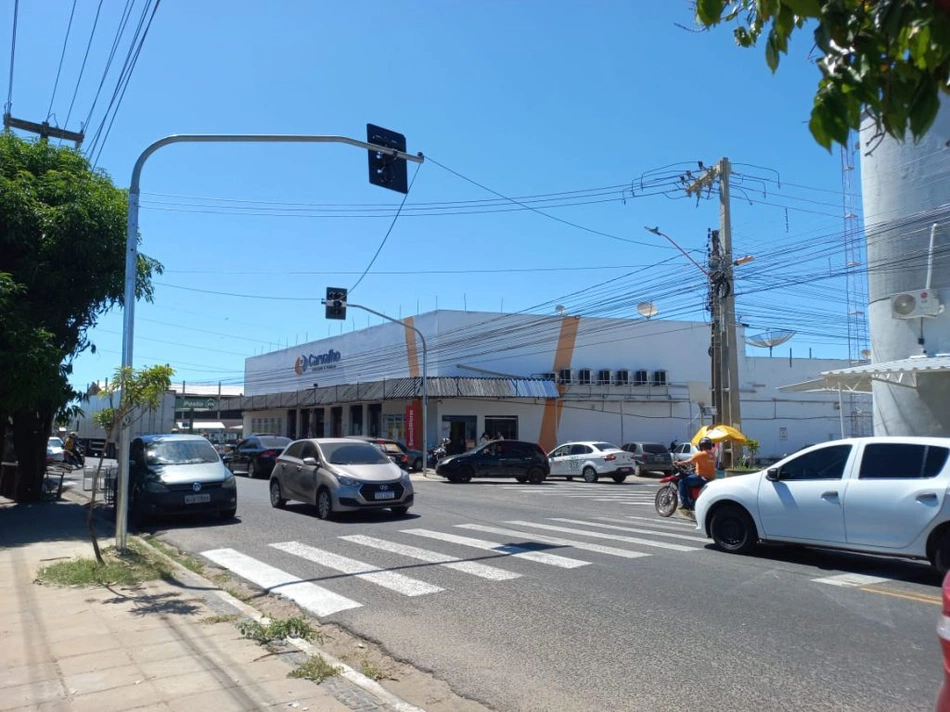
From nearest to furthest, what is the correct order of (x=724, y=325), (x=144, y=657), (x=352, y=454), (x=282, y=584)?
1. (x=144, y=657)
2. (x=282, y=584)
3. (x=352, y=454)
4. (x=724, y=325)

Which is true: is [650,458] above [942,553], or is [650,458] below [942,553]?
below

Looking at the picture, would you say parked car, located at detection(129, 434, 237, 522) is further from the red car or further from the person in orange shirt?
the red car

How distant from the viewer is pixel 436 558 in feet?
34.7

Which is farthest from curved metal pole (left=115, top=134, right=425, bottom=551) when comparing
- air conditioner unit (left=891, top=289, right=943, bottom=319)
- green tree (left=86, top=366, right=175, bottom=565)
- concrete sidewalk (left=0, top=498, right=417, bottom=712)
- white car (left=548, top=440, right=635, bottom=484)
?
white car (left=548, top=440, right=635, bottom=484)

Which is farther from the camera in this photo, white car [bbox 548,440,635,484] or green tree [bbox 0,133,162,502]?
white car [bbox 548,440,635,484]

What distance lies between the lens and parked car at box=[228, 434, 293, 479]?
95.6 ft

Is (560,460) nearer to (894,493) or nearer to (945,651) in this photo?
(894,493)

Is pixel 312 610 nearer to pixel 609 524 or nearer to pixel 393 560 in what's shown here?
pixel 393 560

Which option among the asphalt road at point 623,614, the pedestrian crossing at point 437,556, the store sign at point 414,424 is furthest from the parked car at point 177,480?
the store sign at point 414,424

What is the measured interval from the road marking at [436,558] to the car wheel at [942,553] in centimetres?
481

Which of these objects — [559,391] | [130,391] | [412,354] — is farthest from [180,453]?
[559,391]

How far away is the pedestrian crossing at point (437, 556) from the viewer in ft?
28.9

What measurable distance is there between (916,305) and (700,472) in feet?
26.4

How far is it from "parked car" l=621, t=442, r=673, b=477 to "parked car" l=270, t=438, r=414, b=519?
19394 millimetres
